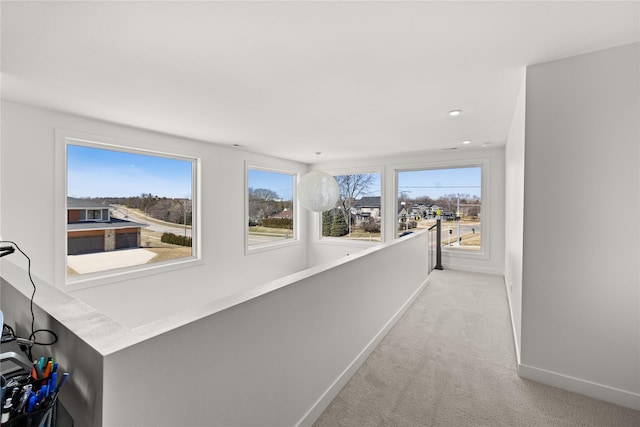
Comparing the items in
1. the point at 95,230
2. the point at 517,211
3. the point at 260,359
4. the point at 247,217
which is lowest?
the point at 260,359

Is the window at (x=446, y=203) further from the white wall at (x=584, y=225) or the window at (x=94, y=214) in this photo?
the window at (x=94, y=214)

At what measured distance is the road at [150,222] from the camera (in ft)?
12.2

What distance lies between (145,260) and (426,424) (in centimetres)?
375

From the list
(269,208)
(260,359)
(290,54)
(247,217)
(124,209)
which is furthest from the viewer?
(269,208)

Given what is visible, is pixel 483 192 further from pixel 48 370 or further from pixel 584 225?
pixel 48 370

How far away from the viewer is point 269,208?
19.4ft

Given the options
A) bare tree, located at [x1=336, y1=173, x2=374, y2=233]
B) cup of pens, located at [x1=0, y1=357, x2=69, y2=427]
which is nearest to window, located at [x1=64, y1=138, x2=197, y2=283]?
cup of pens, located at [x1=0, y1=357, x2=69, y2=427]

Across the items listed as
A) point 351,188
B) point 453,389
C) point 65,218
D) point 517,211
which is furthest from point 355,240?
point 65,218

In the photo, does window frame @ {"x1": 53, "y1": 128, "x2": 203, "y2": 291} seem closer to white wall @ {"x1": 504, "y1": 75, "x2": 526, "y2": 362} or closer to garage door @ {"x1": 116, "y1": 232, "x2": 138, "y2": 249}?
garage door @ {"x1": 116, "y1": 232, "x2": 138, "y2": 249}

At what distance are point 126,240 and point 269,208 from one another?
8.63ft

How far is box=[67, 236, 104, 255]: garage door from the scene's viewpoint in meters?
3.26

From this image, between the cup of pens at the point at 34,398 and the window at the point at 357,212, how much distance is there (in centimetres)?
567

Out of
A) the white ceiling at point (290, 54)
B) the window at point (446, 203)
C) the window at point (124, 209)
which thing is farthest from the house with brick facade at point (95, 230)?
the window at point (446, 203)

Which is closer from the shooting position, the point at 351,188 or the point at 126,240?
the point at 126,240
